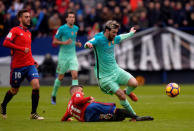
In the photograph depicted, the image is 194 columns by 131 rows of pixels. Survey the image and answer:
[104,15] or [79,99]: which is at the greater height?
[104,15]

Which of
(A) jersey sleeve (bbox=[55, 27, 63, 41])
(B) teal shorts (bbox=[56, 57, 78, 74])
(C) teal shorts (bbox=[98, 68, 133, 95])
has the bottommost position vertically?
(C) teal shorts (bbox=[98, 68, 133, 95])

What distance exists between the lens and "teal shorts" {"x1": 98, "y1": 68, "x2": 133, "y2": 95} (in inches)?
414

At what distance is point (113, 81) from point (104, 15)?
1345 cm

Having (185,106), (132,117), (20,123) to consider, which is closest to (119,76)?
(132,117)

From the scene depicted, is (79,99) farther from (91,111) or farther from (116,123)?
(116,123)

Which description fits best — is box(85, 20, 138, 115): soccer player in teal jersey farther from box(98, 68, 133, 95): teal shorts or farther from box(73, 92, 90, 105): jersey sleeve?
box(73, 92, 90, 105): jersey sleeve

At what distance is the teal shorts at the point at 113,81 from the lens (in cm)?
1051

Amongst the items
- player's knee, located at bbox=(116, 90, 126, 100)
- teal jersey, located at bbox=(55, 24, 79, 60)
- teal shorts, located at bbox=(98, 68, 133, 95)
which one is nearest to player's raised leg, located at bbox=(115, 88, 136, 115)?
player's knee, located at bbox=(116, 90, 126, 100)

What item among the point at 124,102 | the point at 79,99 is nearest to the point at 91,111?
the point at 79,99

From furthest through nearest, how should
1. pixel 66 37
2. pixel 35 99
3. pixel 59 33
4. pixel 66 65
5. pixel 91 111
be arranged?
1. pixel 66 65
2. pixel 66 37
3. pixel 59 33
4. pixel 35 99
5. pixel 91 111

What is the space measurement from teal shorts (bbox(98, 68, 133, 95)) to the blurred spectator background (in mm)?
12941

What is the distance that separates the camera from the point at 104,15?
2375cm

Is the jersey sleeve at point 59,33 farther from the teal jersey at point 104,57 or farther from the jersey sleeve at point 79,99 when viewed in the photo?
the jersey sleeve at point 79,99

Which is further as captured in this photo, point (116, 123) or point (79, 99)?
→ point (116, 123)
